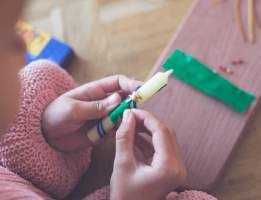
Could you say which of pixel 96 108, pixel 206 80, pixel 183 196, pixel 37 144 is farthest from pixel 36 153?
pixel 206 80

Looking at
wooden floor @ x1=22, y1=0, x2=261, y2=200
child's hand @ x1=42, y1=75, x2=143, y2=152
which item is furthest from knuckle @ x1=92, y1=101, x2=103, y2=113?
wooden floor @ x1=22, y1=0, x2=261, y2=200

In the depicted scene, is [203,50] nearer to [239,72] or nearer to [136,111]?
[239,72]

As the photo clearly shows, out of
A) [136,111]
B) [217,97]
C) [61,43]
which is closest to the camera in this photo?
[136,111]

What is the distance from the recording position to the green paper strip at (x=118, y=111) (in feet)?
1.09

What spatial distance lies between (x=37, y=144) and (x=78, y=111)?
0.10 meters

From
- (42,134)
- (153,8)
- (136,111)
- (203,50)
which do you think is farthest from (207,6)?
(42,134)

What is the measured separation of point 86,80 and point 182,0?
41 centimetres

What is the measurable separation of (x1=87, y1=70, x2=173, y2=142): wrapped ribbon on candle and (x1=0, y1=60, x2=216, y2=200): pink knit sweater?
9cm

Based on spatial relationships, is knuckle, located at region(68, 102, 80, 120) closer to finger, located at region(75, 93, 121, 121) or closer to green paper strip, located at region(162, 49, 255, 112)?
finger, located at region(75, 93, 121, 121)

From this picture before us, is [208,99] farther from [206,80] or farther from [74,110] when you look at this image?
[74,110]

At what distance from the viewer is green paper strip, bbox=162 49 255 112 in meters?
0.43

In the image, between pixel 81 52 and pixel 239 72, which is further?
pixel 81 52

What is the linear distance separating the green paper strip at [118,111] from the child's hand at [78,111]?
0.01m

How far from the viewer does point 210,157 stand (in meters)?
0.41
